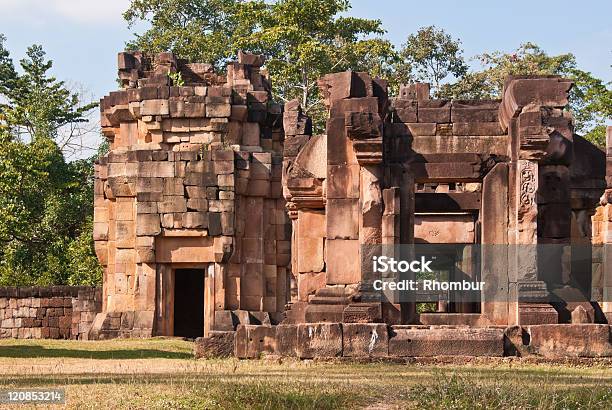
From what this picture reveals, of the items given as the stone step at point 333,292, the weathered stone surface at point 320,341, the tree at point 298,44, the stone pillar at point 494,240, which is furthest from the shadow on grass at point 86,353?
the tree at point 298,44

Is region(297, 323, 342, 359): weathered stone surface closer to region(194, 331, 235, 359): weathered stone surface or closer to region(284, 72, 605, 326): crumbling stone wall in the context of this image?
region(284, 72, 605, 326): crumbling stone wall

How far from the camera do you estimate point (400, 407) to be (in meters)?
13.4

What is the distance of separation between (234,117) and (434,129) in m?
11.3

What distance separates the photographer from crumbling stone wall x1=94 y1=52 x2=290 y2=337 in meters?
31.4

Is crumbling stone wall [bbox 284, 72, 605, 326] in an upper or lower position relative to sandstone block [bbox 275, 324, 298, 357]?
→ upper

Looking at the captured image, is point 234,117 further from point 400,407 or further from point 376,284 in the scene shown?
point 400,407

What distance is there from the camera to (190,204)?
31.3 meters

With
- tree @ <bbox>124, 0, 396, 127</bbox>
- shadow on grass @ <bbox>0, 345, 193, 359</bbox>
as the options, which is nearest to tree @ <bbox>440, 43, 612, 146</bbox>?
tree @ <bbox>124, 0, 396, 127</bbox>

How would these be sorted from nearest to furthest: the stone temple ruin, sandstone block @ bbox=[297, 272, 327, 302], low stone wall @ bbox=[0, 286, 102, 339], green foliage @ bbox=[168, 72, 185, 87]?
the stone temple ruin → sandstone block @ bbox=[297, 272, 327, 302] → green foliage @ bbox=[168, 72, 185, 87] → low stone wall @ bbox=[0, 286, 102, 339]

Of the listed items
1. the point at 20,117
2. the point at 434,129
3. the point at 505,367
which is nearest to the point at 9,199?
the point at 20,117

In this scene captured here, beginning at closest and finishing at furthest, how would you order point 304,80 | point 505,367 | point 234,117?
point 505,367, point 234,117, point 304,80

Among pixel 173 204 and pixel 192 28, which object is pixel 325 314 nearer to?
pixel 173 204

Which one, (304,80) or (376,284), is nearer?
(376,284)

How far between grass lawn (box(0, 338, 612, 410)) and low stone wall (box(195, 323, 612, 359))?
435 mm
